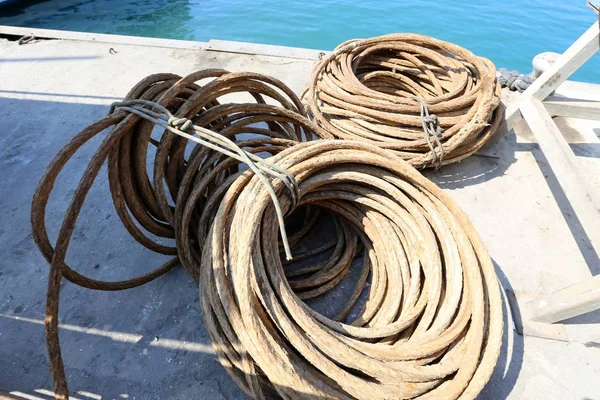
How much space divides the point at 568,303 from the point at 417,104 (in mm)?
1449

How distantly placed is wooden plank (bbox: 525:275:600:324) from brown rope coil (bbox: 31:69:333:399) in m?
1.20

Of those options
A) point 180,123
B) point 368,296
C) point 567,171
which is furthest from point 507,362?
point 180,123

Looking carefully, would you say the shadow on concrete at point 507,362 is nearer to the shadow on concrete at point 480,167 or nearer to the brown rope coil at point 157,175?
the shadow on concrete at point 480,167

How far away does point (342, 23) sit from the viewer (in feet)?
27.7

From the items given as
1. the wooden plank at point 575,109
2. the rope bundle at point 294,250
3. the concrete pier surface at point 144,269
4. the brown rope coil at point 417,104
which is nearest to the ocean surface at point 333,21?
the brown rope coil at point 417,104

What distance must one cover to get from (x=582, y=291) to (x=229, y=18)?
9370 millimetres

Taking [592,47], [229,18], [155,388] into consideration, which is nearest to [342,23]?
[229,18]

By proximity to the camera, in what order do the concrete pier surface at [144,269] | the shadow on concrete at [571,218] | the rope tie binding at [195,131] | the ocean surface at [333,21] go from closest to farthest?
the rope tie binding at [195,131]
the concrete pier surface at [144,269]
the shadow on concrete at [571,218]
the ocean surface at [333,21]

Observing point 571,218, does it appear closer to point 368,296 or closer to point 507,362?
point 507,362

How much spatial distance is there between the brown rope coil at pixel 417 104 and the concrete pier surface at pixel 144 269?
0.33 meters

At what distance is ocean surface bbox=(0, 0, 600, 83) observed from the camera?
775 cm

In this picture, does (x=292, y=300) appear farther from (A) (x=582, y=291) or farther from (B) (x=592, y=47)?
(B) (x=592, y=47)

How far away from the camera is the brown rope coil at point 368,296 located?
119 centimetres

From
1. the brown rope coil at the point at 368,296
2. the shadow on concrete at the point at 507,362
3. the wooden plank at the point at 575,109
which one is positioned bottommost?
the shadow on concrete at the point at 507,362
